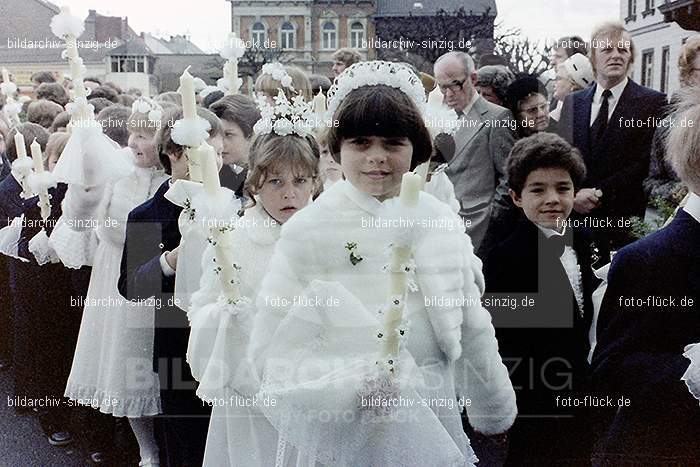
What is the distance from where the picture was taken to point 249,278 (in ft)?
5.76

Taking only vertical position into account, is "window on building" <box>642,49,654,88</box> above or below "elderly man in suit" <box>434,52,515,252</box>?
above

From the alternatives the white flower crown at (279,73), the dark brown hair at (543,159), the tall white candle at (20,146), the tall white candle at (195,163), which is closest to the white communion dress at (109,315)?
the tall white candle at (20,146)

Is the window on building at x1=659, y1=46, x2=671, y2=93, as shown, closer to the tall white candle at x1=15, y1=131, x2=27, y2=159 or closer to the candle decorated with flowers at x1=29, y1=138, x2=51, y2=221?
the candle decorated with flowers at x1=29, y1=138, x2=51, y2=221

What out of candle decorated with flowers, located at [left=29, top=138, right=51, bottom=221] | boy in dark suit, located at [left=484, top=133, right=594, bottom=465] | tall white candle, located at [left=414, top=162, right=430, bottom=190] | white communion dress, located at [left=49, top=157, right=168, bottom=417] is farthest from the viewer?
candle decorated with flowers, located at [left=29, top=138, right=51, bottom=221]

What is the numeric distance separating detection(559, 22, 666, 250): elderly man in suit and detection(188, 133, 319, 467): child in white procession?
2.31ft

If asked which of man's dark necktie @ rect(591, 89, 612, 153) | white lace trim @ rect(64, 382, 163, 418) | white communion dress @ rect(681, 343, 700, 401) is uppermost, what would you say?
man's dark necktie @ rect(591, 89, 612, 153)

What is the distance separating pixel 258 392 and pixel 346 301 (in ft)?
0.91

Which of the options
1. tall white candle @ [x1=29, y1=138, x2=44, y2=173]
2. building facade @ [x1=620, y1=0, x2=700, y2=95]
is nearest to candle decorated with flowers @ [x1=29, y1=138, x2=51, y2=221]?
tall white candle @ [x1=29, y1=138, x2=44, y2=173]

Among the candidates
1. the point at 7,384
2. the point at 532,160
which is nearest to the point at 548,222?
the point at 532,160

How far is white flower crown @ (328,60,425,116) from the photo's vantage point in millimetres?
1612

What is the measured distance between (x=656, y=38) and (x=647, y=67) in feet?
0.23

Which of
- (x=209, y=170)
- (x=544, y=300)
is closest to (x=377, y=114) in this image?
(x=209, y=170)

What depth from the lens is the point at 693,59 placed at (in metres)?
2.00

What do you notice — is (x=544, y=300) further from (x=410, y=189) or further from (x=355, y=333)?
(x=410, y=189)
